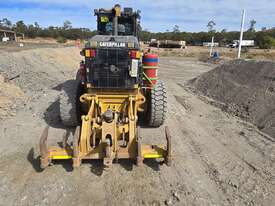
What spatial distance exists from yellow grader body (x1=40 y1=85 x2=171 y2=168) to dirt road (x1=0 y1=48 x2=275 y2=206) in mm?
285

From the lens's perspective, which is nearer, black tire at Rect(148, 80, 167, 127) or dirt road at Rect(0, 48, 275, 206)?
dirt road at Rect(0, 48, 275, 206)

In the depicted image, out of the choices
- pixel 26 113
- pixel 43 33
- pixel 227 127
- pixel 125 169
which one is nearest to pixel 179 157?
pixel 125 169

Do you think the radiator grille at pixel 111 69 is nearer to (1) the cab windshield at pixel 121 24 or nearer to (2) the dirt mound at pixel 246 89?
(1) the cab windshield at pixel 121 24

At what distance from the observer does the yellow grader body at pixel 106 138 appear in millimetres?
5287

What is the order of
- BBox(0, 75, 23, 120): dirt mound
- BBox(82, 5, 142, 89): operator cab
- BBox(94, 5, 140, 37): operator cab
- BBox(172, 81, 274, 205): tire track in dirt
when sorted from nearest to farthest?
BBox(172, 81, 274, 205): tire track in dirt < BBox(82, 5, 142, 89): operator cab < BBox(94, 5, 140, 37): operator cab < BBox(0, 75, 23, 120): dirt mound

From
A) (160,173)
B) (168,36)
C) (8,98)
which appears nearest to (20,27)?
(168,36)

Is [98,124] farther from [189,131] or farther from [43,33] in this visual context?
[43,33]

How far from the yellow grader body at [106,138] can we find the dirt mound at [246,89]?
4.06 metres

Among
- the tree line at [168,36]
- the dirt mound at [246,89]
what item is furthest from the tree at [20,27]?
the dirt mound at [246,89]

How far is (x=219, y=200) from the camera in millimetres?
4695

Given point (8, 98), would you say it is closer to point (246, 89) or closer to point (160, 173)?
point (160, 173)

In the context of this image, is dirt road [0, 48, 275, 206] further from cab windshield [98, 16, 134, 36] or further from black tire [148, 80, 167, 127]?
cab windshield [98, 16, 134, 36]

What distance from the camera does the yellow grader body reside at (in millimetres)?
5287

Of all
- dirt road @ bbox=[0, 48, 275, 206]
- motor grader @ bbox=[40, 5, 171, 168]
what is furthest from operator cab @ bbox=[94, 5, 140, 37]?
dirt road @ bbox=[0, 48, 275, 206]
